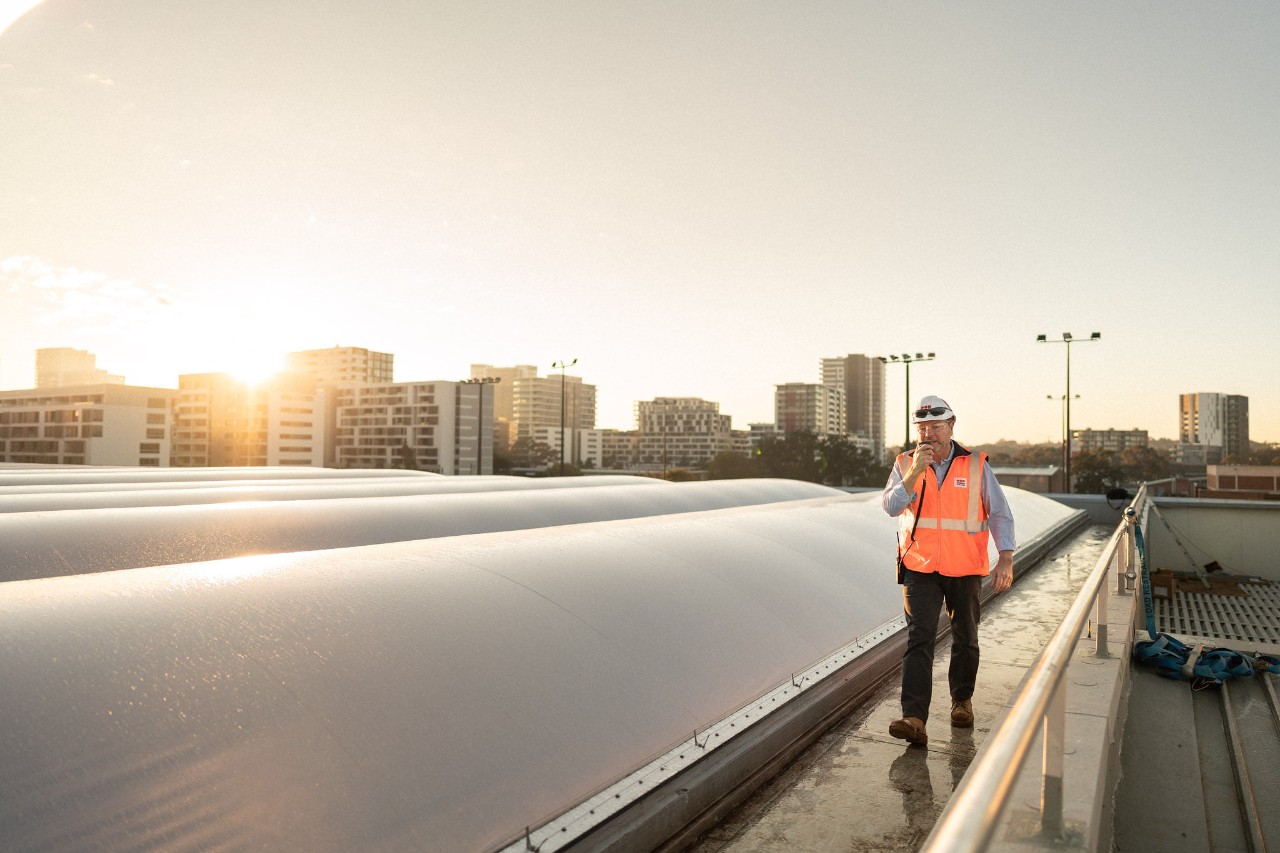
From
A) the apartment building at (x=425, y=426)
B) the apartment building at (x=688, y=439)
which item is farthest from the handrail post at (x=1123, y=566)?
the apartment building at (x=688, y=439)

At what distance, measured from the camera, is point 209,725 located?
3162 millimetres

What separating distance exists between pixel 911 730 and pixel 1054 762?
7.44 ft

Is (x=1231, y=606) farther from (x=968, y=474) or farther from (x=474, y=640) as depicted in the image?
(x=474, y=640)

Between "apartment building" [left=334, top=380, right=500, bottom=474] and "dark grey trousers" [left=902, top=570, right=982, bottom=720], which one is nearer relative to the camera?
"dark grey trousers" [left=902, top=570, right=982, bottom=720]

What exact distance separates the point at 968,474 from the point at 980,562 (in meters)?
0.55

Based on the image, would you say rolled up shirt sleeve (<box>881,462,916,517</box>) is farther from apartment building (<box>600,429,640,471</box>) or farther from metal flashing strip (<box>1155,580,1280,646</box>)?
apartment building (<box>600,429,640,471</box>)

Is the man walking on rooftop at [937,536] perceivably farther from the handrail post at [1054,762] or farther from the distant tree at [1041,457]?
the distant tree at [1041,457]

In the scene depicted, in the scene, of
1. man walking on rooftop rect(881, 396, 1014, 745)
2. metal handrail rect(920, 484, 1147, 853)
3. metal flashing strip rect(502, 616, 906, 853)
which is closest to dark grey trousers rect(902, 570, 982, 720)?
man walking on rooftop rect(881, 396, 1014, 745)

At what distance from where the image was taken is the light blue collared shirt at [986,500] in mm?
4965

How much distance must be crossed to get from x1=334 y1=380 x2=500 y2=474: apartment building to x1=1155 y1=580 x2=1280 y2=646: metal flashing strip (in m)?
87.2

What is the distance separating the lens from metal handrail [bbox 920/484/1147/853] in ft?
4.71

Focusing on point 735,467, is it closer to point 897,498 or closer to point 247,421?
point 247,421

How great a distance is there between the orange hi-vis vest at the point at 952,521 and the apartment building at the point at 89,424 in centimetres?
10343

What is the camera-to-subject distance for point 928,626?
196 inches
